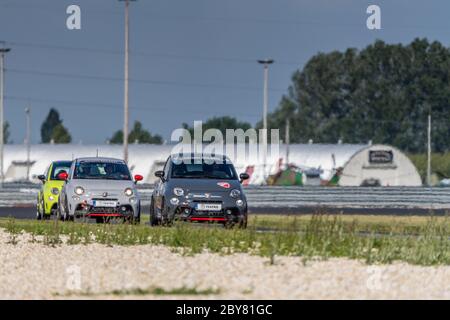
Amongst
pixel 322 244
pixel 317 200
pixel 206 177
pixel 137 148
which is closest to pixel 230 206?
pixel 206 177

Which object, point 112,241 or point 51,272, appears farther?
point 112,241

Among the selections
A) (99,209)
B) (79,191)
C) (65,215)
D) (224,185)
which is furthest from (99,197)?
Result: (224,185)

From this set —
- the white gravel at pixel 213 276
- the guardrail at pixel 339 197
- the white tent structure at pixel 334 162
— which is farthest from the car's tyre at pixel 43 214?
the white tent structure at pixel 334 162

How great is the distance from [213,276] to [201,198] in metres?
11.4

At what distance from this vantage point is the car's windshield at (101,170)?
32531mm

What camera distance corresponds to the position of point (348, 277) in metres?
18.4

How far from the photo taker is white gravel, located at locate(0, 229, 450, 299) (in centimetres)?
1677

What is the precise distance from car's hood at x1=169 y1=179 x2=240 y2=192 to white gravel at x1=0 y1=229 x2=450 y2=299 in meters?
7.58

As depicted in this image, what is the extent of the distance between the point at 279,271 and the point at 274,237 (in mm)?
4911

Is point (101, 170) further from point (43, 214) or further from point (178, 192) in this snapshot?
point (43, 214)

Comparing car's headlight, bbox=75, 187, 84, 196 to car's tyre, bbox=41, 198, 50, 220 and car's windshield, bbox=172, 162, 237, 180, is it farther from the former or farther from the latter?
car's tyre, bbox=41, 198, 50, 220

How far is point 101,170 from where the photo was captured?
108ft

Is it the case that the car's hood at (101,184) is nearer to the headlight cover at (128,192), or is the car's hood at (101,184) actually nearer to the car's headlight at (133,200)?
the headlight cover at (128,192)
